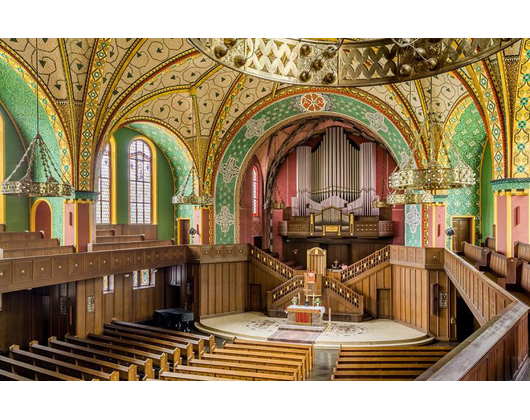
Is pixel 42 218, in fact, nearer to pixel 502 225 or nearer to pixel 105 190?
pixel 105 190

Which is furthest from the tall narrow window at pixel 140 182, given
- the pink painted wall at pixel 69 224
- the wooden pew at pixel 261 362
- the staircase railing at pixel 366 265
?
the wooden pew at pixel 261 362

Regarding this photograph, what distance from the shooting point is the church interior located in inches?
421

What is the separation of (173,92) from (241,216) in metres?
7.15

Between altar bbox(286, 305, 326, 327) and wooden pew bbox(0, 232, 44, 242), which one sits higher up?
wooden pew bbox(0, 232, 44, 242)

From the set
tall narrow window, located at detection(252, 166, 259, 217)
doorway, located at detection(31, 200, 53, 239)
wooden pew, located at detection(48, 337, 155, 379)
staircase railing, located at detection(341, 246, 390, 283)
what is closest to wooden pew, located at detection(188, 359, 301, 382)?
wooden pew, located at detection(48, 337, 155, 379)

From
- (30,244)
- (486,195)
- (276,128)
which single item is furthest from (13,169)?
(486,195)

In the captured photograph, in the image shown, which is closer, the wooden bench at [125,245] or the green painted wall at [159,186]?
the wooden bench at [125,245]

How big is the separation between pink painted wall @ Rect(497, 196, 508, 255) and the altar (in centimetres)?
681

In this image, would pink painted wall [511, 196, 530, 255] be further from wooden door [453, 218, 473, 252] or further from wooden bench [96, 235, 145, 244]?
wooden bench [96, 235, 145, 244]

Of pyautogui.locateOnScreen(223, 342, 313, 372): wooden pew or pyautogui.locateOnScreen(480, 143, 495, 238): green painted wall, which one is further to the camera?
pyautogui.locateOnScreen(480, 143, 495, 238): green painted wall

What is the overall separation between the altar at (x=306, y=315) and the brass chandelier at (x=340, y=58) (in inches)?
521

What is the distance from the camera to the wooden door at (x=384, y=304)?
18.2 m

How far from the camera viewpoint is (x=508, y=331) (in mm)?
3869

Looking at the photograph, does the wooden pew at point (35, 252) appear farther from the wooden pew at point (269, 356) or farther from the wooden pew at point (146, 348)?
the wooden pew at point (269, 356)
